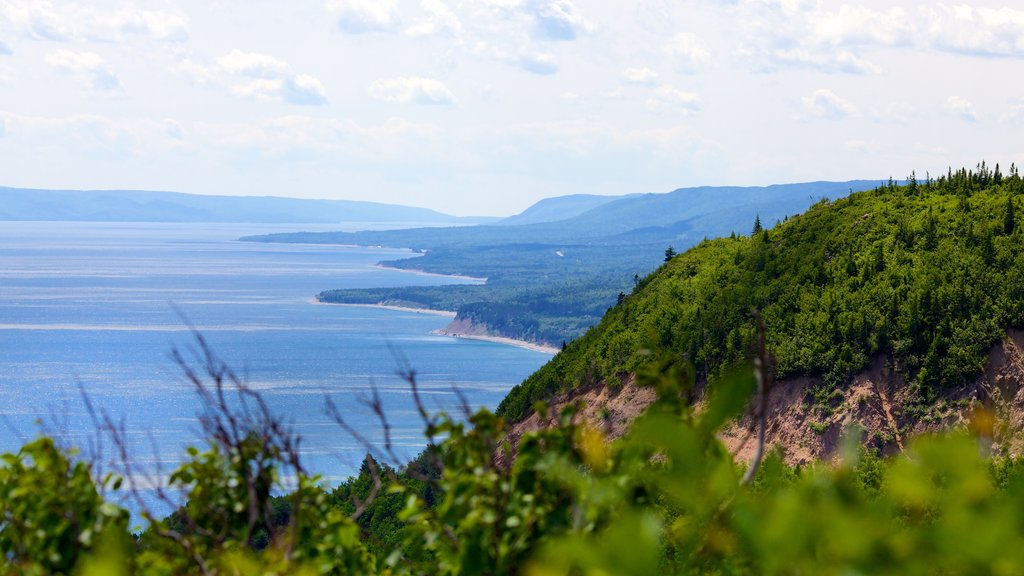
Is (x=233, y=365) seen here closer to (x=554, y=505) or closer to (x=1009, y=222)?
(x=1009, y=222)

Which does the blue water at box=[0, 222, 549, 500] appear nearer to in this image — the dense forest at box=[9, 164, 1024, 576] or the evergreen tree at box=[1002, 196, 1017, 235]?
the evergreen tree at box=[1002, 196, 1017, 235]

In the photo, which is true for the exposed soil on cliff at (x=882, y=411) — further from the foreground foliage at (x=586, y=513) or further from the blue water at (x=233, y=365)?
the blue water at (x=233, y=365)

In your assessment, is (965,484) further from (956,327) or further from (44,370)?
(44,370)

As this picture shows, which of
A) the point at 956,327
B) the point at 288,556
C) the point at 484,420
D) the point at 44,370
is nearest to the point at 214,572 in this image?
the point at 288,556

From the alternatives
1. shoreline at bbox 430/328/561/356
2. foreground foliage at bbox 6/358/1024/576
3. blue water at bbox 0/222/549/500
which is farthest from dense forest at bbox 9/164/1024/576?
shoreline at bbox 430/328/561/356

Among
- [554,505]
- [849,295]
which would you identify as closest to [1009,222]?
[849,295]
